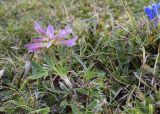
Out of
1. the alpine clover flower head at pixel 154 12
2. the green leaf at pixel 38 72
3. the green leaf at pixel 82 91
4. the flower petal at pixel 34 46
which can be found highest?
the flower petal at pixel 34 46

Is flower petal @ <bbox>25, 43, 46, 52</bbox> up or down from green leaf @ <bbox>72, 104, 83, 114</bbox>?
up

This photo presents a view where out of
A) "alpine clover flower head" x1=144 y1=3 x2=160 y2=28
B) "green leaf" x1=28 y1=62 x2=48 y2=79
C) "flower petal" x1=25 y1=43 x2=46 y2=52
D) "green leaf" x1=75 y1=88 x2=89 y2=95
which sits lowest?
"green leaf" x1=75 y1=88 x2=89 y2=95

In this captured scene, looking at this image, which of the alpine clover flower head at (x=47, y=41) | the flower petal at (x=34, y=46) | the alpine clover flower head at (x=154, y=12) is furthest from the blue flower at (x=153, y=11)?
the flower petal at (x=34, y=46)

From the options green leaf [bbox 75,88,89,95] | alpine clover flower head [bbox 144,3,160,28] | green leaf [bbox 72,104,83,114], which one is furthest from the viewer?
alpine clover flower head [bbox 144,3,160,28]

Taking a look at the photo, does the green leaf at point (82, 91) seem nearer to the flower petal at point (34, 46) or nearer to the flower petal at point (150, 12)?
the flower petal at point (34, 46)

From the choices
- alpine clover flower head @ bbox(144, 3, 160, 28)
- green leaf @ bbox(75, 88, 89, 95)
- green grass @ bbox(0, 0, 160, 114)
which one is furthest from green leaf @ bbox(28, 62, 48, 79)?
alpine clover flower head @ bbox(144, 3, 160, 28)

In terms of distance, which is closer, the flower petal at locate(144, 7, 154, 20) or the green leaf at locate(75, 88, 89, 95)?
the green leaf at locate(75, 88, 89, 95)

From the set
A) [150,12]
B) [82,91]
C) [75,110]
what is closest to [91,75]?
[82,91]

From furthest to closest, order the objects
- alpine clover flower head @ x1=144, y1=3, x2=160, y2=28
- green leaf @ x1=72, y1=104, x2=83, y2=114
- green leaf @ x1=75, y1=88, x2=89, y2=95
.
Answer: alpine clover flower head @ x1=144, y1=3, x2=160, y2=28 < green leaf @ x1=75, y1=88, x2=89, y2=95 < green leaf @ x1=72, y1=104, x2=83, y2=114

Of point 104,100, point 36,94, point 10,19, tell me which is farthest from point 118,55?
point 10,19

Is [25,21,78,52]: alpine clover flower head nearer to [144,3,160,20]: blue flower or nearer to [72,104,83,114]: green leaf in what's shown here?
[72,104,83,114]: green leaf

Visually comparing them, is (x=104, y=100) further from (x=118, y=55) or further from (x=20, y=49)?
(x=20, y=49)
